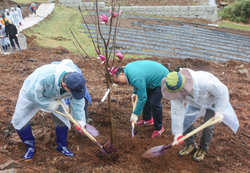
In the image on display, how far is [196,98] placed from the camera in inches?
102

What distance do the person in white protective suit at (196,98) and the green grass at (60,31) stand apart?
5.55 m

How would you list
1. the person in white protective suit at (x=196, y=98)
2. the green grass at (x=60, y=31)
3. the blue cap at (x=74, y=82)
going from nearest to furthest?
the blue cap at (x=74, y=82)
the person in white protective suit at (x=196, y=98)
the green grass at (x=60, y=31)

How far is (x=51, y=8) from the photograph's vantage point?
544 inches

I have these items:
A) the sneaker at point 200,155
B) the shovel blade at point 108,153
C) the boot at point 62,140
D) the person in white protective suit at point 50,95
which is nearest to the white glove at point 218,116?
the sneaker at point 200,155

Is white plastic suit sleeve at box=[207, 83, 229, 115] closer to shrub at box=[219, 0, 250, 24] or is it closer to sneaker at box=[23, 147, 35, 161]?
sneaker at box=[23, 147, 35, 161]

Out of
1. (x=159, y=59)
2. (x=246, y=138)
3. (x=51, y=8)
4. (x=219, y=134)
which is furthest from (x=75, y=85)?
(x=51, y=8)

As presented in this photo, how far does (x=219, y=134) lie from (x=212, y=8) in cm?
1219

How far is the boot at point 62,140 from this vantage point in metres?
2.95

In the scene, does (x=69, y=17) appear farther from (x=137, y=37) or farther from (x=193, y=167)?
(x=193, y=167)

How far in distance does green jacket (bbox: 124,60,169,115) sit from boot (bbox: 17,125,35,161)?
151cm

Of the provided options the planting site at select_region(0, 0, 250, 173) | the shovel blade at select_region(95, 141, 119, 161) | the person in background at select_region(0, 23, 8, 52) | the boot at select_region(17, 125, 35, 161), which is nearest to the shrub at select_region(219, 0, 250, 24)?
the planting site at select_region(0, 0, 250, 173)

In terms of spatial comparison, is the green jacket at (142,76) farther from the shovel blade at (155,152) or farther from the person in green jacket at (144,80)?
the shovel blade at (155,152)

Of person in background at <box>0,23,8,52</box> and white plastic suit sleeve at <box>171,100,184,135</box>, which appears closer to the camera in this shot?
white plastic suit sleeve at <box>171,100,184,135</box>

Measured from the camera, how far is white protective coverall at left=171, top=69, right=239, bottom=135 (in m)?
2.49
